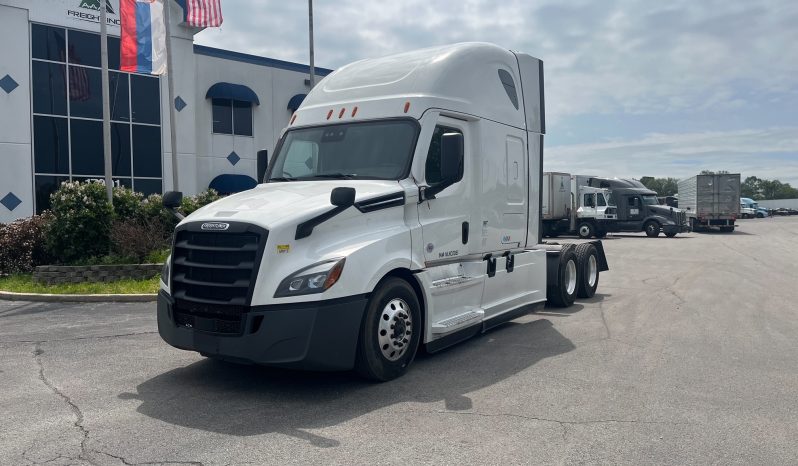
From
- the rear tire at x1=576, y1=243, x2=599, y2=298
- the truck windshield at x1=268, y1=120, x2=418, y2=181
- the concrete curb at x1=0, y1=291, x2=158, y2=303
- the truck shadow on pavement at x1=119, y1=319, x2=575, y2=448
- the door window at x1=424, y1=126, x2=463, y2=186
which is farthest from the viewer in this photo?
the concrete curb at x1=0, y1=291, x2=158, y2=303

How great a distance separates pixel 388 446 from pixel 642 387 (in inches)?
108

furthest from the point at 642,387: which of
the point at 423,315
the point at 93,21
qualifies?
the point at 93,21

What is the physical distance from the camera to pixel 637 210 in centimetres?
3603

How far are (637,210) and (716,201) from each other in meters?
6.30

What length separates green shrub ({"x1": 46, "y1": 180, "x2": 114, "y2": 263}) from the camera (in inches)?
535

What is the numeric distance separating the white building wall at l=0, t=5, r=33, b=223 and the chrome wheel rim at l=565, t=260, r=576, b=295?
1900cm

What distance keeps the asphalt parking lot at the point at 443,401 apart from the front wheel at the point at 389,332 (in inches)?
7.6

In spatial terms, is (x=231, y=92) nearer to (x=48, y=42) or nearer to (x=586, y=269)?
(x=48, y=42)

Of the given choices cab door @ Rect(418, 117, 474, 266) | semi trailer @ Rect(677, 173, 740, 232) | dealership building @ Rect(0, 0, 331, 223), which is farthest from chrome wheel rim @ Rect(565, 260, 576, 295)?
semi trailer @ Rect(677, 173, 740, 232)

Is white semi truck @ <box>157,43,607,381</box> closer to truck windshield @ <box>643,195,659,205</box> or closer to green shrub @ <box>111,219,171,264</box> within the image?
green shrub @ <box>111,219,171,264</box>

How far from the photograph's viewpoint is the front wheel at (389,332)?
596 cm

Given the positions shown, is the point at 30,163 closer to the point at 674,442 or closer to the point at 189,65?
the point at 189,65

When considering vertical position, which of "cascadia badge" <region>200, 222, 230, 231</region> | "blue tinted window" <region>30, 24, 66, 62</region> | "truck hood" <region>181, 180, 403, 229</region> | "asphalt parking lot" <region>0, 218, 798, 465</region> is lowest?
"asphalt parking lot" <region>0, 218, 798, 465</region>

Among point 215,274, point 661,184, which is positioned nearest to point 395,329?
point 215,274
